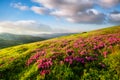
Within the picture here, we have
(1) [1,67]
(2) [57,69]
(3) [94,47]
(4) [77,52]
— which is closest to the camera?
(2) [57,69]

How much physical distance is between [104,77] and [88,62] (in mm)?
4728

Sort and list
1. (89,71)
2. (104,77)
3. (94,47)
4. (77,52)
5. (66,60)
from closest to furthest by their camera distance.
Answer: (104,77), (89,71), (66,60), (77,52), (94,47)

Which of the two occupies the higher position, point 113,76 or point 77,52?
point 77,52

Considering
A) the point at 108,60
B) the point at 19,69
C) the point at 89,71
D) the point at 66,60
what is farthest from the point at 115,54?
the point at 19,69

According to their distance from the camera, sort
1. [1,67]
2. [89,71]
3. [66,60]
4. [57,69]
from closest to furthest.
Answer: [89,71]
[57,69]
[66,60]
[1,67]

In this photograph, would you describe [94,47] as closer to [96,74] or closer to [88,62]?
[88,62]

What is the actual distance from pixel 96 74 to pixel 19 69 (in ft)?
43.1

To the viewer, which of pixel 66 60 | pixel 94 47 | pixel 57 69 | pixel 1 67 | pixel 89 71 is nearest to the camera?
pixel 89 71

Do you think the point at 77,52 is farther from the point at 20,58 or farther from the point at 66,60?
the point at 20,58

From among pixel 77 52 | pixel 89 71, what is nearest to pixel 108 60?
pixel 89 71

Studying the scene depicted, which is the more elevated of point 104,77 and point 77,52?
point 77,52

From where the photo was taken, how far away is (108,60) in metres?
23.3

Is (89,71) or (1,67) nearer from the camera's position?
(89,71)

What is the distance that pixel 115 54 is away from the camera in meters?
24.8
